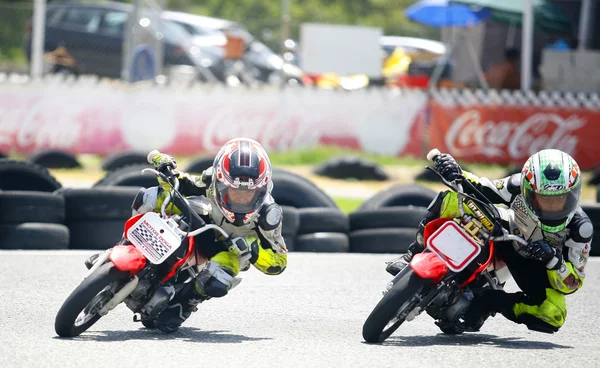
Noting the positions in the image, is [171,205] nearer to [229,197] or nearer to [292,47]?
[229,197]

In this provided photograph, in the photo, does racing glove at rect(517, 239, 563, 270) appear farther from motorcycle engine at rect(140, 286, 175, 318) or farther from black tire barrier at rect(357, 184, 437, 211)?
black tire barrier at rect(357, 184, 437, 211)

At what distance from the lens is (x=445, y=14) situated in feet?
71.0

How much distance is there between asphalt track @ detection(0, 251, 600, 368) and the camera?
5668 millimetres

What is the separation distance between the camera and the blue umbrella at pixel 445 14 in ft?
69.0

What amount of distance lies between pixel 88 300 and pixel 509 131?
13.4 meters

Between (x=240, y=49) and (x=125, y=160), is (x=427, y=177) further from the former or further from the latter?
(x=240, y=49)

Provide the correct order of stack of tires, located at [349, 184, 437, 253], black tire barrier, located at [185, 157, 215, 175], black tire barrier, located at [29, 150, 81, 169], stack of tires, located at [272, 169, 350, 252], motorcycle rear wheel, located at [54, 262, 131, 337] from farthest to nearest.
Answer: black tire barrier, located at [29, 150, 81, 169] → black tire barrier, located at [185, 157, 215, 175] → stack of tires, located at [349, 184, 437, 253] → stack of tires, located at [272, 169, 350, 252] → motorcycle rear wheel, located at [54, 262, 131, 337]

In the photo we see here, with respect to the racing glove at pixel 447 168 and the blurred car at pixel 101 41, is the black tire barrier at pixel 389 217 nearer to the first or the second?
the racing glove at pixel 447 168

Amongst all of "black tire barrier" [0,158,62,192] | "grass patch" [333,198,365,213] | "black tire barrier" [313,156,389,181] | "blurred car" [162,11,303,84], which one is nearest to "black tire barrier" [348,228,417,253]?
"black tire barrier" [0,158,62,192]

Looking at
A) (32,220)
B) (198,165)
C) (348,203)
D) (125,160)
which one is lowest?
(348,203)

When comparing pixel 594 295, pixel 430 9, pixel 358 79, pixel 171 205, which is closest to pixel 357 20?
pixel 430 9

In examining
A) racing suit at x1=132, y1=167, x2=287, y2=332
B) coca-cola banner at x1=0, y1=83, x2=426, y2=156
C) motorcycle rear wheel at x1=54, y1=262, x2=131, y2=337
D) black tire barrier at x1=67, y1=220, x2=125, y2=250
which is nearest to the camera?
motorcycle rear wheel at x1=54, y1=262, x2=131, y2=337

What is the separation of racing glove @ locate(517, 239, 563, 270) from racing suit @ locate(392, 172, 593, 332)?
1.0 inches

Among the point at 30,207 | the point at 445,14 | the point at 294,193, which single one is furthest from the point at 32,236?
the point at 445,14
